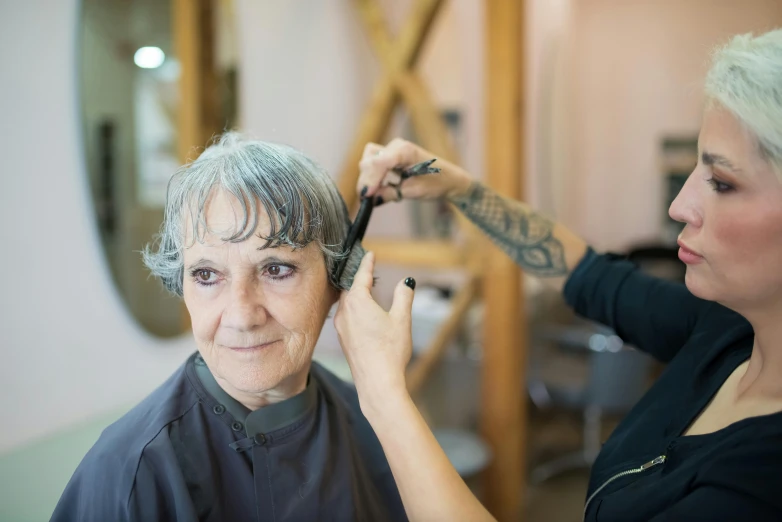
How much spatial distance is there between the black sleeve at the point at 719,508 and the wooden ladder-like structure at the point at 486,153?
4.10 feet

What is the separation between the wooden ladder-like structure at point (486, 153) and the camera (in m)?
1.68

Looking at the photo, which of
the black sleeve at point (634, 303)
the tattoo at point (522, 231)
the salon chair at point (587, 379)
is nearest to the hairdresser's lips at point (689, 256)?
the black sleeve at point (634, 303)

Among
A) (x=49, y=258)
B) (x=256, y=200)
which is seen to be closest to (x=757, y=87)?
(x=256, y=200)

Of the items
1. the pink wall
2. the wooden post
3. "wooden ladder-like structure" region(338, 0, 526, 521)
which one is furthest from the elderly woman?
the pink wall

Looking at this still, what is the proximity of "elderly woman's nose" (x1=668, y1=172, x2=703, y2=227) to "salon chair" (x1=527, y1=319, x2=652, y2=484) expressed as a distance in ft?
5.42

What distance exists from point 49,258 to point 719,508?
47.2 inches

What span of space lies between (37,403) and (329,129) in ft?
5.02

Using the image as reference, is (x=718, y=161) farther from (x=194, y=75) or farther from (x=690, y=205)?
(x=194, y=75)

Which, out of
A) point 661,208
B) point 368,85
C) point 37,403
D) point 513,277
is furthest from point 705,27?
point 37,403

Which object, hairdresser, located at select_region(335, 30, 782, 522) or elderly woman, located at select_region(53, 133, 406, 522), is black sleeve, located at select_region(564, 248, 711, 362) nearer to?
hairdresser, located at select_region(335, 30, 782, 522)

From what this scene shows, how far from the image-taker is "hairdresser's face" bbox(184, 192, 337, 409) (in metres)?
0.82

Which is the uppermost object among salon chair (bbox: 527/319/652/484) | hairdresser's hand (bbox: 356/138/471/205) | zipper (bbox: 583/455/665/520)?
hairdresser's hand (bbox: 356/138/471/205)

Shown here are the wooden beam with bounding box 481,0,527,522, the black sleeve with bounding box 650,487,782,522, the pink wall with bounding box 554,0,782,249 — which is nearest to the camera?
the black sleeve with bounding box 650,487,782,522

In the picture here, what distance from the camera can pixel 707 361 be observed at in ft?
3.14
